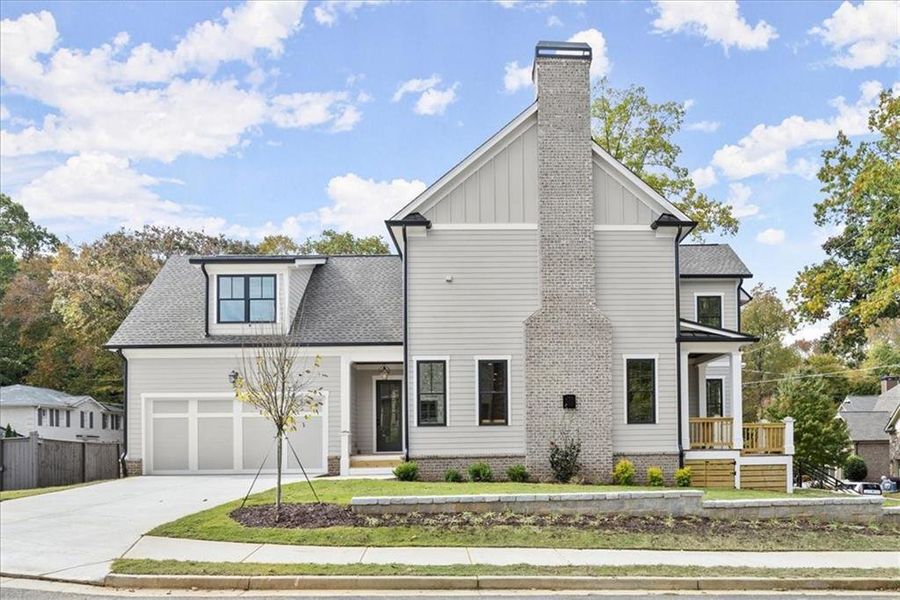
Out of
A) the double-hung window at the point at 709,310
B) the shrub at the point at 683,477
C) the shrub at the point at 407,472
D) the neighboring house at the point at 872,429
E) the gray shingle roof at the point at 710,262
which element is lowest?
the neighboring house at the point at 872,429

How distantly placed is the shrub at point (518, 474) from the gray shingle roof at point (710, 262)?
937cm

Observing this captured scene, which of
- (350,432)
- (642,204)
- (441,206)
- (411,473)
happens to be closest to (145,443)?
(350,432)

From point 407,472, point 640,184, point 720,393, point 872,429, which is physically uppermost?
point 640,184

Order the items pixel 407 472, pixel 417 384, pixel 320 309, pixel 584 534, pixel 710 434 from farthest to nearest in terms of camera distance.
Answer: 1. pixel 320 309
2. pixel 710 434
3. pixel 417 384
4. pixel 407 472
5. pixel 584 534

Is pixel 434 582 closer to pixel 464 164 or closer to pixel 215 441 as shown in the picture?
pixel 464 164

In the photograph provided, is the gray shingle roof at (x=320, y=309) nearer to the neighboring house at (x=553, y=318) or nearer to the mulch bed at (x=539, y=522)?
the neighboring house at (x=553, y=318)

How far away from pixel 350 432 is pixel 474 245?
635 cm

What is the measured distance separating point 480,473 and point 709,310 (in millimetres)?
10736

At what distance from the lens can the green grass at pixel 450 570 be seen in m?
10.6

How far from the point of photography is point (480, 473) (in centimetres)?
2052

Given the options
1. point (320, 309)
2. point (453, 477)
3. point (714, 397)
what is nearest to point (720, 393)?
point (714, 397)

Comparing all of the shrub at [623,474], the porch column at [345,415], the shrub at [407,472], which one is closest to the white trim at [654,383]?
the shrub at [623,474]

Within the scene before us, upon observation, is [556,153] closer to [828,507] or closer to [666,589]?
[828,507]

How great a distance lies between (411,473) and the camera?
20156mm
